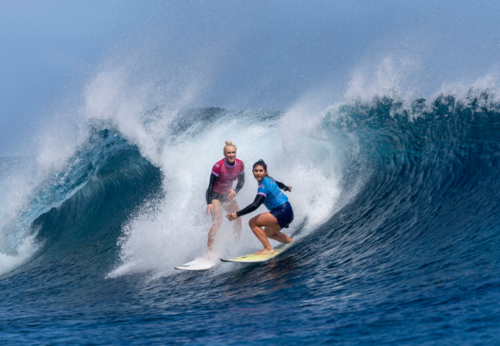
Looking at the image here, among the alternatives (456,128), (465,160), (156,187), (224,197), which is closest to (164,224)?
(224,197)

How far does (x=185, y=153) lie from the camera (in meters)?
10.4

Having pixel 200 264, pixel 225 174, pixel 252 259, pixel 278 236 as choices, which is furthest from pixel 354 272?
pixel 225 174

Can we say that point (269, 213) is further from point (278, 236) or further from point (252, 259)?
point (252, 259)

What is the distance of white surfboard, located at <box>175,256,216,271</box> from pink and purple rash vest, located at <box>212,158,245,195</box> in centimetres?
103

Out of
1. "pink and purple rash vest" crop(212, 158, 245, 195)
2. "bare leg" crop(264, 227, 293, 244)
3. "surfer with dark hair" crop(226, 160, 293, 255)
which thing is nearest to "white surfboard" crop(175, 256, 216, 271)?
"surfer with dark hair" crop(226, 160, 293, 255)

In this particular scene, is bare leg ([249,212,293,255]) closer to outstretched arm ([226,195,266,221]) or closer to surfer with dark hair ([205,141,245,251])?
outstretched arm ([226,195,266,221])

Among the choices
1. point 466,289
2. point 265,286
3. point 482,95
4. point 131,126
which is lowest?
point 466,289

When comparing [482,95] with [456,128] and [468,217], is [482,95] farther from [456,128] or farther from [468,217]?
[468,217]

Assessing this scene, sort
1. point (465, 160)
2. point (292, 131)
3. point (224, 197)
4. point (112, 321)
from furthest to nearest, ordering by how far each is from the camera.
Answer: point (292, 131)
point (465, 160)
point (224, 197)
point (112, 321)

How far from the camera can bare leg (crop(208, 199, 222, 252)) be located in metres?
6.04

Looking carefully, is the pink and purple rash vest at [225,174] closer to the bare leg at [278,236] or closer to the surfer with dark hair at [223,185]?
the surfer with dark hair at [223,185]

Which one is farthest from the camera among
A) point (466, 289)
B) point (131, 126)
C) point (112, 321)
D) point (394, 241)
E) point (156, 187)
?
point (131, 126)

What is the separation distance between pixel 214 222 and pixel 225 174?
2.43 feet

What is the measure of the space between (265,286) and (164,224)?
3.28m
